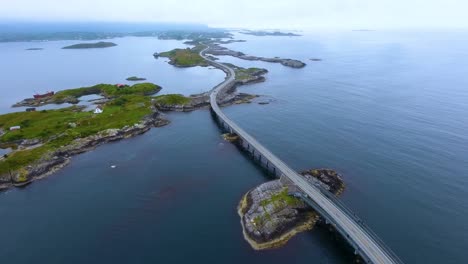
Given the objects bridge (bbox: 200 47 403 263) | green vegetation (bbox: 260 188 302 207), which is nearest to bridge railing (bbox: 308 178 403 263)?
bridge (bbox: 200 47 403 263)

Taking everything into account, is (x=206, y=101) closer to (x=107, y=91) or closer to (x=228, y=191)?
(x=107, y=91)

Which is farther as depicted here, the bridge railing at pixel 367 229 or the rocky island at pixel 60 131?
the rocky island at pixel 60 131

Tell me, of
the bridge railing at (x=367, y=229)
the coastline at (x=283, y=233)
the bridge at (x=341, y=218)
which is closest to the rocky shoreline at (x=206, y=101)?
the bridge at (x=341, y=218)

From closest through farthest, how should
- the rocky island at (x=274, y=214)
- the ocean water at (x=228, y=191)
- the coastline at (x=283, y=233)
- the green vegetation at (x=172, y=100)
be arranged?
the ocean water at (x=228, y=191) < the coastline at (x=283, y=233) < the rocky island at (x=274, y=214) < the green vegetation at (x=172, y=100)

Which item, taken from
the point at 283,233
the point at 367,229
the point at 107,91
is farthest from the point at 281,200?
the point at 107,91

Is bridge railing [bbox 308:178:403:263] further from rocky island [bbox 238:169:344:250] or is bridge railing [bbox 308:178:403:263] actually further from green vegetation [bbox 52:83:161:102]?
green vegetation [bbox 52:83:161:102]

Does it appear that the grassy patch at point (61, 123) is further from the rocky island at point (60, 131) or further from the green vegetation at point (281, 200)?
the green vegetation at point (281, 200)

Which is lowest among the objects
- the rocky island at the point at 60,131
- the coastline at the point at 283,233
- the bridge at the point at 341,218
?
the coastline at the point at 283,233

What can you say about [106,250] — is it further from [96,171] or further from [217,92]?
[217,92]

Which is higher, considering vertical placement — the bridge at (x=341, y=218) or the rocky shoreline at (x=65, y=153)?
the bridge at (x=341, y=218)
